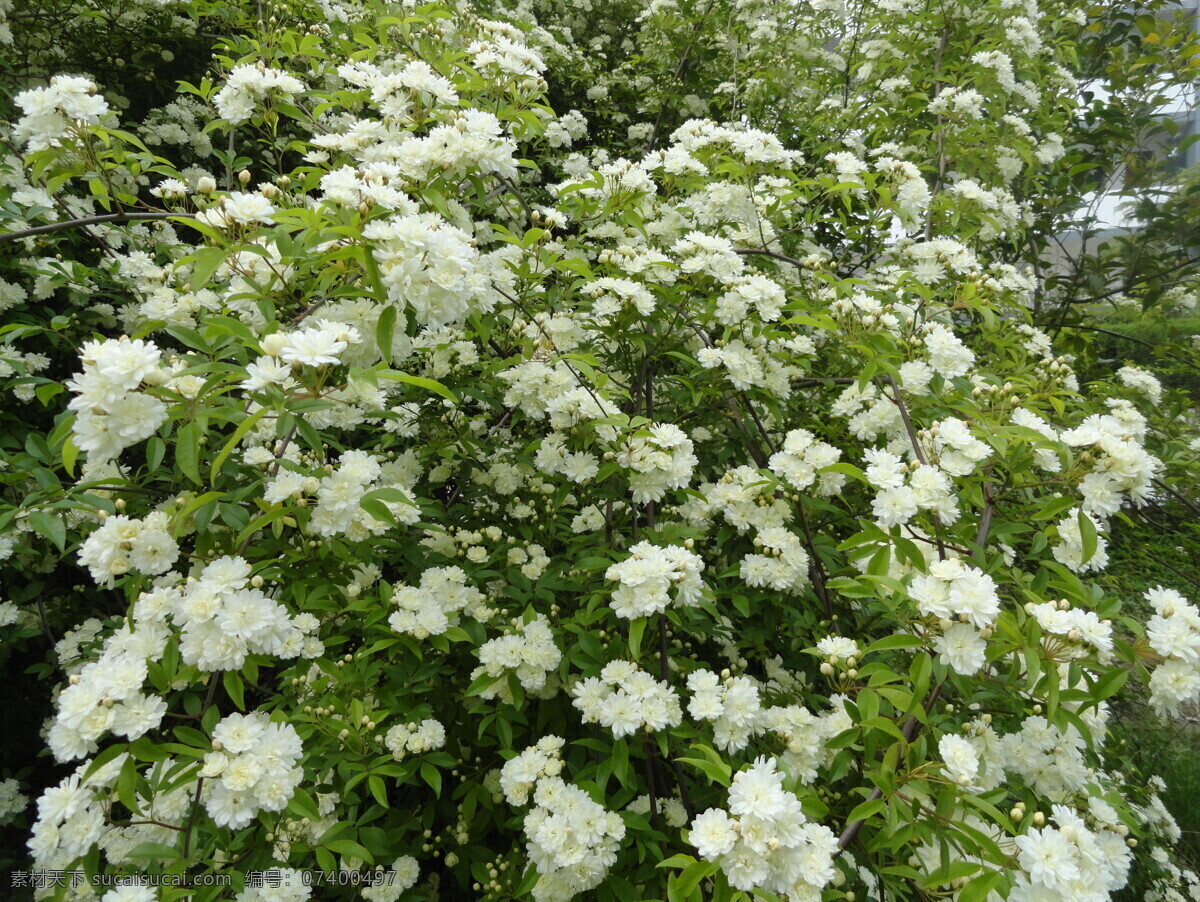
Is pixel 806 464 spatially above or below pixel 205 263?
below

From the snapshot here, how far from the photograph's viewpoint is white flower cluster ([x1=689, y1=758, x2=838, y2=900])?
125 cm

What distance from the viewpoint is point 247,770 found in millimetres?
1330

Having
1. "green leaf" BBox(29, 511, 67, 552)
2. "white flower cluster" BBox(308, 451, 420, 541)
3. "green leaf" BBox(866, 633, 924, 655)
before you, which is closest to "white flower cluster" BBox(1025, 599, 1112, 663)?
"green leaf" BBox(866, 633, 924, 655)

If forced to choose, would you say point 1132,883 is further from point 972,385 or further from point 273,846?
point 273,846

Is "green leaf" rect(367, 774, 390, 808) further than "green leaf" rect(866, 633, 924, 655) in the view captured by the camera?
Yes

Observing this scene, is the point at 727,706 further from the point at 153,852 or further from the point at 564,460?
the point at 153,852

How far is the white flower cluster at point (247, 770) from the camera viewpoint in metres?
1.33

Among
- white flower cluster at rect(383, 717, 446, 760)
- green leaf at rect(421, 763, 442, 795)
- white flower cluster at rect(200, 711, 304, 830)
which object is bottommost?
green leaf at rect(421, 763, 442, 795)

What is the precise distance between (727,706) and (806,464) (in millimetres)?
819

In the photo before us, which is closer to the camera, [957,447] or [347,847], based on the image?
[347,847]

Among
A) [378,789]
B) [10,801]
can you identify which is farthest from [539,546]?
[10,801]

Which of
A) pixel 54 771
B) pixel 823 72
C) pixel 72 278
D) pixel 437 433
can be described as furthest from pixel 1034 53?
pixel 54 771

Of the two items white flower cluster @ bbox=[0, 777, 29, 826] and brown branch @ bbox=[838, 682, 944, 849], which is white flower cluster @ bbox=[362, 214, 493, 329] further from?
white flower cluster @ bbox=[0, 777, 29, 826]

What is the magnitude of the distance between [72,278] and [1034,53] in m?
4.81
